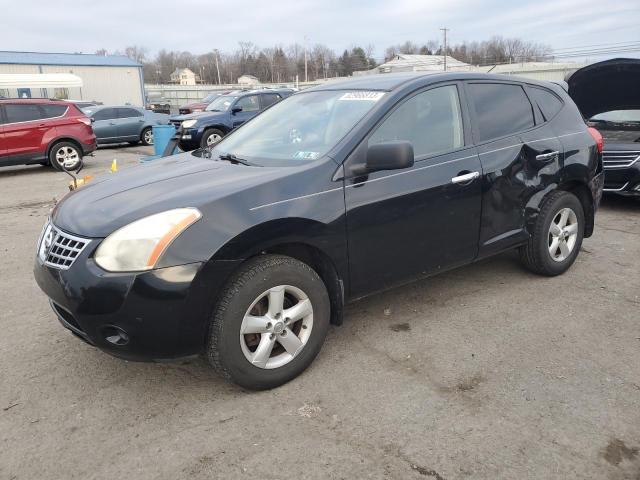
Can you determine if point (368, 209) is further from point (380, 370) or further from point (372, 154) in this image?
point (380, 370)

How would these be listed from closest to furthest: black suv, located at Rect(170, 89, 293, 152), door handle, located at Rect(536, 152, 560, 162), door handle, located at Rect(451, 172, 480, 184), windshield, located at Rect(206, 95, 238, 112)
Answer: door handle, located at Rect(451, 172, 480, 184) < door handle, located at Rect(536, 152, 560, 162) < black suv, located at Rect(170, 89, 293, 152) < windshield, located at Rect(206, 95, 238, 112)

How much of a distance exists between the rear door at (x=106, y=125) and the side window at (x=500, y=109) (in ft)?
49.5

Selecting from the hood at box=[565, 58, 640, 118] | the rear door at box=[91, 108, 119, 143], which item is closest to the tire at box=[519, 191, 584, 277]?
the hood at box=[565, 58, 640, 118]

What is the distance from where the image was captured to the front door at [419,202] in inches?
124

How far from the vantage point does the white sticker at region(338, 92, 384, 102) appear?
11.2 feet

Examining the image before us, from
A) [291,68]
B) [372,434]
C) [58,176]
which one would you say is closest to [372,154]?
[372,434]

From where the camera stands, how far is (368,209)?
123 inches

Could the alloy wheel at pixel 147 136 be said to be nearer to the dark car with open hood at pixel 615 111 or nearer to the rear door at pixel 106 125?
the rear door at pixel 106 125

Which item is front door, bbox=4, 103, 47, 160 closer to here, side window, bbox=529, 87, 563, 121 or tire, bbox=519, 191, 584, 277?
side window, bbox=529, 87, 563, 121

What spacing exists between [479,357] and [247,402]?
1.48 metres

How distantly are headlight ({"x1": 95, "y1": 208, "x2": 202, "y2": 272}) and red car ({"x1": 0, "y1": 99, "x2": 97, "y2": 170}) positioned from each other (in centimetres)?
943

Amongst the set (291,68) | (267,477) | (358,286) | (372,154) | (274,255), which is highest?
(291,68)

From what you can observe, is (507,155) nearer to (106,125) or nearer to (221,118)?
(221,118)

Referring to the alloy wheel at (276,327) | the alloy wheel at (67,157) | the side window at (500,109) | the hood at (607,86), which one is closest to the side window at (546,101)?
the side window at (500,109)
